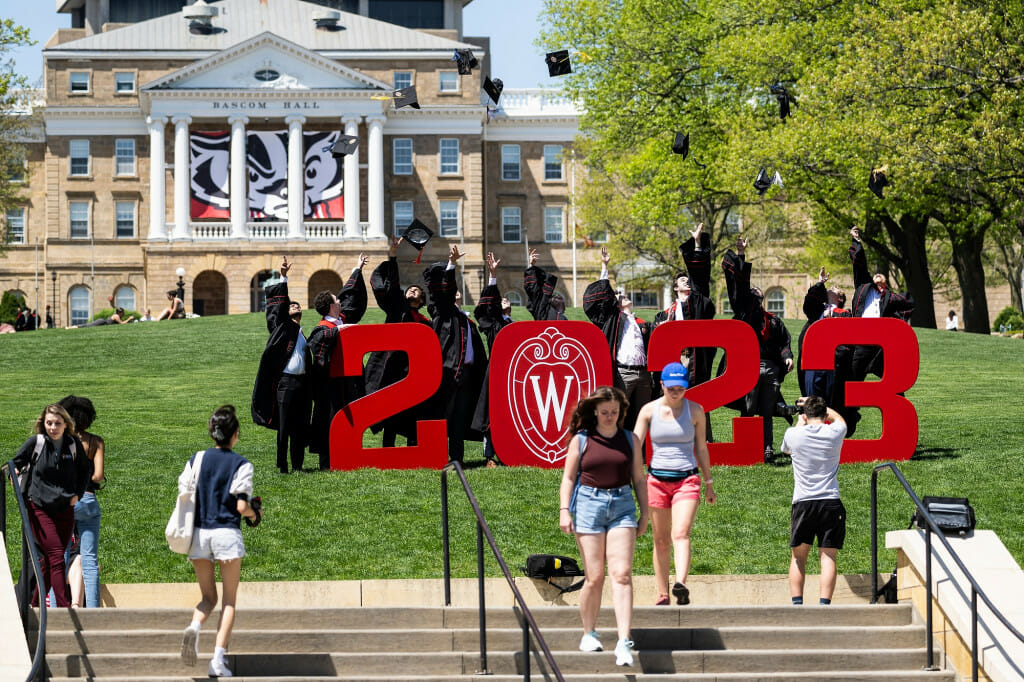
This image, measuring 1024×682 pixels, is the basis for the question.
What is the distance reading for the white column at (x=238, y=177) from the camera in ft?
200

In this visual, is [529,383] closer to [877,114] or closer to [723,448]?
[723,448]

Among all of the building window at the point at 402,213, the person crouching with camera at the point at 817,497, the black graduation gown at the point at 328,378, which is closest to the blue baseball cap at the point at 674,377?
the person crouching with camera at the point at 817,497

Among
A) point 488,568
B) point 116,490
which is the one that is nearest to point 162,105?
point 116,490

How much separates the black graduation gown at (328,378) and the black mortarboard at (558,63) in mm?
14671

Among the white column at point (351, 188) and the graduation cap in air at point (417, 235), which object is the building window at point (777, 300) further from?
the graduation cap in air at point (417, 235)

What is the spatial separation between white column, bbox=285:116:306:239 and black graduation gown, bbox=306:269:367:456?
4654cm

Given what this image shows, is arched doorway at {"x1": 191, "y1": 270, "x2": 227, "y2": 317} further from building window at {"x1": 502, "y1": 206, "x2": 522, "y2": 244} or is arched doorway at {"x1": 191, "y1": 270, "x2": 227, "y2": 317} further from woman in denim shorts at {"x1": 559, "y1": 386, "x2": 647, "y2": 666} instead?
woman in denim shorts at {"x1": 559, "y1": 386, "x2": 647, "y2": 666}

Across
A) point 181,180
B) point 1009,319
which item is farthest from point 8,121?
point 1009,319

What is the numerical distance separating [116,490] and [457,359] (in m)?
3.53

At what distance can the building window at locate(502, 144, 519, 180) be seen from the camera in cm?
6762

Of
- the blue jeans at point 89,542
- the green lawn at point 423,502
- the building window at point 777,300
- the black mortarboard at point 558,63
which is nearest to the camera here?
the blue jeans at point 89,542

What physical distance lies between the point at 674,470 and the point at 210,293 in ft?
181

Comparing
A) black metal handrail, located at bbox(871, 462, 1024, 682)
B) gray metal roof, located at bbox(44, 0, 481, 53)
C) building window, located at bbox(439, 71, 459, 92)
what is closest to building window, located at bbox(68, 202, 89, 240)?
gray metal roof, located at bbox(44, 0, 481, 53)

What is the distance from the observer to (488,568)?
11414 millimetres
